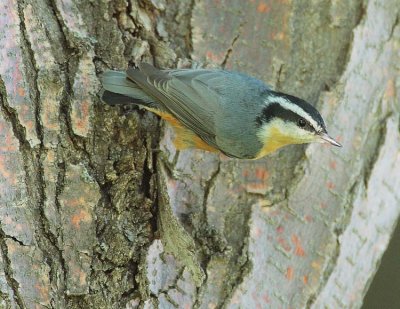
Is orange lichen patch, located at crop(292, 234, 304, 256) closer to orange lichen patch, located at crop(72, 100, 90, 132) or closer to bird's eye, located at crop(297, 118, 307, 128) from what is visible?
bird's eye, located at crop(297, 118, 307, 128)

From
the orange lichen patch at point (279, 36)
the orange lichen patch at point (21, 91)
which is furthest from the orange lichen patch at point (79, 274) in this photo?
the orange lichen patch at point (279, 36)

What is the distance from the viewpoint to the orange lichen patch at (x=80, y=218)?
2.18m

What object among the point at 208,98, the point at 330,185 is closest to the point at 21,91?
the point at 208,98

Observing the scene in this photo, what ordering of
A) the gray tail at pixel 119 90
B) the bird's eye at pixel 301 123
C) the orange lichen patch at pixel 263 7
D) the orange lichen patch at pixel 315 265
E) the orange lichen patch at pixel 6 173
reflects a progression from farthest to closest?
the orange lichen patch at pixel 263 7, the bird's eye at pixel 301 123, the orange lichen patch at pixel 315 265, the gray tail at pixel 119 90, the orange lichen patch at pixel 6 173

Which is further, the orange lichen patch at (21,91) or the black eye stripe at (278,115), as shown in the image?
the black eye stripe at (278,115)

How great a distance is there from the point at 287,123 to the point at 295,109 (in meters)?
0.14

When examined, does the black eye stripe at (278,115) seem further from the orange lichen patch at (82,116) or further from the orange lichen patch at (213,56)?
the orange lichen patch at (82,116)

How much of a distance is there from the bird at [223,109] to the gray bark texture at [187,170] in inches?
2.2

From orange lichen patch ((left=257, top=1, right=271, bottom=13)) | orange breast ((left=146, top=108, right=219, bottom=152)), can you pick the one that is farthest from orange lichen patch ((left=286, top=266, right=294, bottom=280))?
orange lichen patch ((left=257, top=1, right=271, bottom=13))

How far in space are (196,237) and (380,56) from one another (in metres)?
1.06

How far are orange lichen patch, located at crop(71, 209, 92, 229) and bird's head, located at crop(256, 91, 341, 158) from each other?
805 millimetres

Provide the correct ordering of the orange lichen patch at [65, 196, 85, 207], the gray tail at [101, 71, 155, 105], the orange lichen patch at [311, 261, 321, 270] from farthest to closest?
the orange lichen patch at [311, 261, 321, 270]
the gray tail at [101, 71, 155, 105]
the orange lichen patch at [65, 196, 85, 207]

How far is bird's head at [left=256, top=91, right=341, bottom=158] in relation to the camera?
251 cm

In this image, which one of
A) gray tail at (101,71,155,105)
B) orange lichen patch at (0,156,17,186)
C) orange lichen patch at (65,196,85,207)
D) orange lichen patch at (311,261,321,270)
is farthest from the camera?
orange lichen patch at (311,261,321,270)
